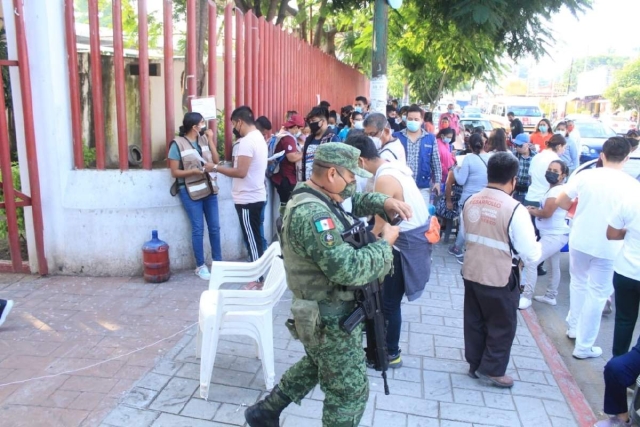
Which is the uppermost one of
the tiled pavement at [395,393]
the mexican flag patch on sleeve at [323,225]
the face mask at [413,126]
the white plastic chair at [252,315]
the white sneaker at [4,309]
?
the face mask at [413,126]

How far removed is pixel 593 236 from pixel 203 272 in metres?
3.63

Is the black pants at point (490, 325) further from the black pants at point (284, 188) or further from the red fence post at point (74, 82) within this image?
the red fence post at point (74, 82)

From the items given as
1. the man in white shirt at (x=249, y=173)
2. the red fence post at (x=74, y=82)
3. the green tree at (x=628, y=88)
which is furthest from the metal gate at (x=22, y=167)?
the green tree at (x=628, y=88)

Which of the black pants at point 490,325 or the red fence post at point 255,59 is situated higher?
the red fence post at point 255,59

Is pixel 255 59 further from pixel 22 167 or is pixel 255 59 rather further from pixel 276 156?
pixel 22 167

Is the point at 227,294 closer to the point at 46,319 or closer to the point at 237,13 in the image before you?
the point at 46,319

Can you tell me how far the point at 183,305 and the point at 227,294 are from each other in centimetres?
166

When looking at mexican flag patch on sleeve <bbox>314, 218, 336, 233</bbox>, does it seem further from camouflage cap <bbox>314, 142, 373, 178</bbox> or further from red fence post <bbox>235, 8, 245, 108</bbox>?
red fence post <bbox>235, 8, 245, 108</bbox>

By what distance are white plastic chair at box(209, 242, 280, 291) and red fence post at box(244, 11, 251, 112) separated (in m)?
3.36

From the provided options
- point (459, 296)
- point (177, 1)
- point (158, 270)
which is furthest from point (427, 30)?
point (158, 270)

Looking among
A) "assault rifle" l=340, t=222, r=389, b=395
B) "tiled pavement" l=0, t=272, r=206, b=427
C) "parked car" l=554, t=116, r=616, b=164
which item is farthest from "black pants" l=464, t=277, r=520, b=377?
"parked car" l=554, t=116, r=616, b=164

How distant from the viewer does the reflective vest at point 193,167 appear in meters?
5.36

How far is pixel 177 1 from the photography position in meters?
11.0

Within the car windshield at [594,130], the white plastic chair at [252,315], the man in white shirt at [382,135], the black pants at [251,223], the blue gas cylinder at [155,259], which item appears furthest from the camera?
the car windshield at [594,130]
